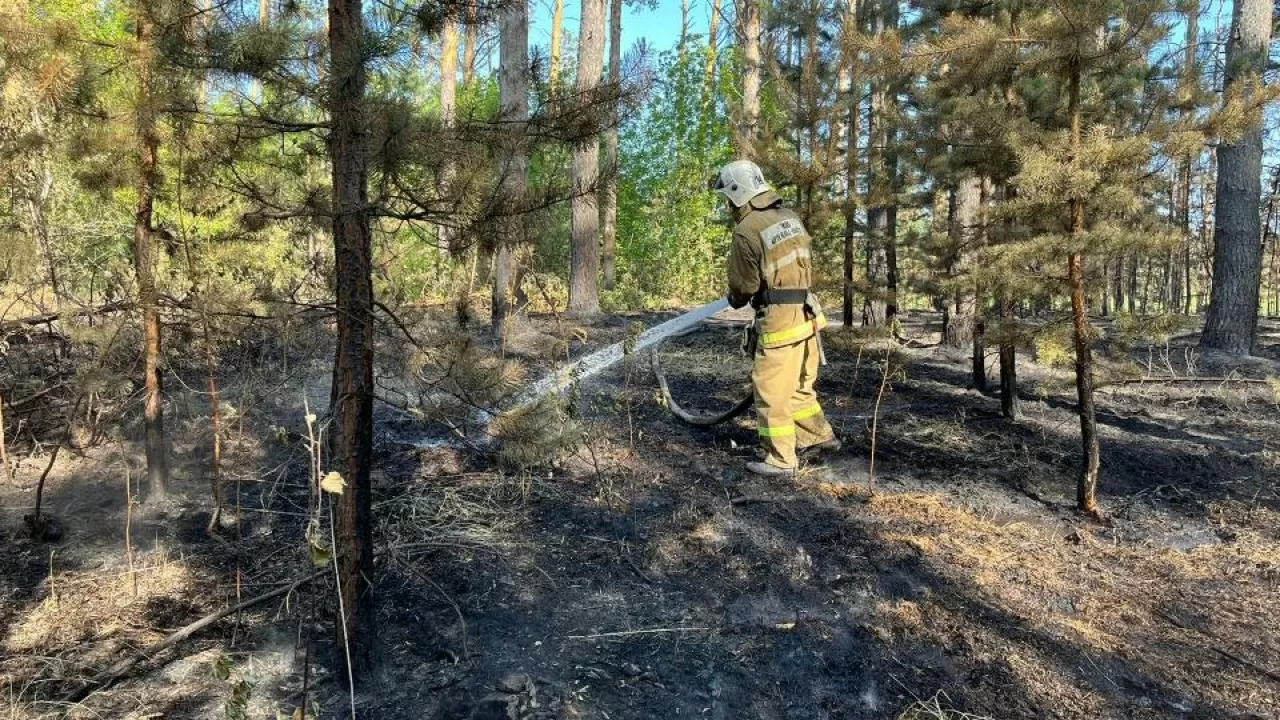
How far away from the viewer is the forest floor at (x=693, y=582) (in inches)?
111

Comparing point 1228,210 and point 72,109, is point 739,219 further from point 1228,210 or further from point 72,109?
point 1228,210

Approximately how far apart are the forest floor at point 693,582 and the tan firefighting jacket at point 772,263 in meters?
1.03

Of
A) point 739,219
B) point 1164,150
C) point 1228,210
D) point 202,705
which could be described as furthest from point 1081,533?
point 1228,210

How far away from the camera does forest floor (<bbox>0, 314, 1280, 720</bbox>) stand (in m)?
2.81

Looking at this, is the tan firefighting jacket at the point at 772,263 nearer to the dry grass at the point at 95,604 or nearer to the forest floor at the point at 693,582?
the forest floor at the point at 693,582

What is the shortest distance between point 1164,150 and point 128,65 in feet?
18.0

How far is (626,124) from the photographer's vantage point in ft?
10.5

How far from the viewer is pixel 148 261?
4.15 meters

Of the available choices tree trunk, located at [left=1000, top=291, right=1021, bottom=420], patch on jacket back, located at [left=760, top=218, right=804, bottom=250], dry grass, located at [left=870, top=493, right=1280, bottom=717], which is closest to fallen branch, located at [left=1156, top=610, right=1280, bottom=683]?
dry grass, located at [left=870, top=493, right=1280, bottom=717]

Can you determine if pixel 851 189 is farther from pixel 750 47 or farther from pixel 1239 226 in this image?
pixel 750 47

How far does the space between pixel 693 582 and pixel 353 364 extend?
79.7 inches

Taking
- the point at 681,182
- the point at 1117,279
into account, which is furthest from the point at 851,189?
the point at 681,182

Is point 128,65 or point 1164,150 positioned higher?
point 128,65

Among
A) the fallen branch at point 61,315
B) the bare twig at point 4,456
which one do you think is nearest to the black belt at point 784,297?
the fallen branch at point 61,315
